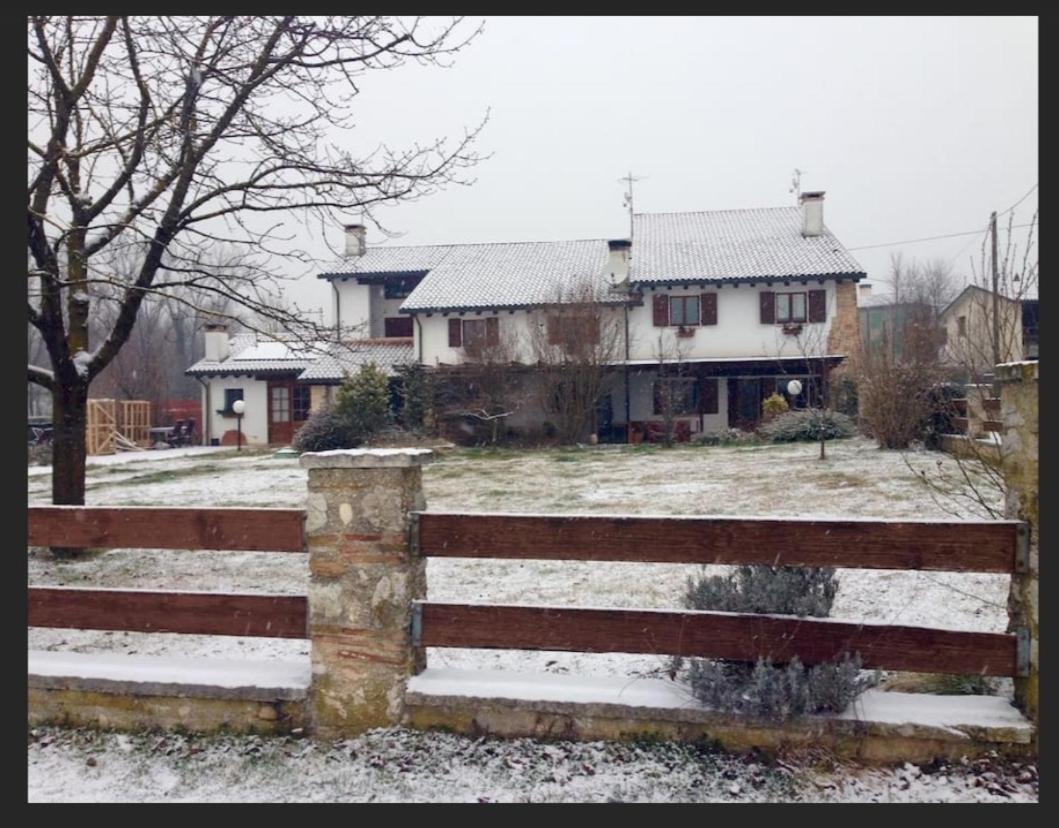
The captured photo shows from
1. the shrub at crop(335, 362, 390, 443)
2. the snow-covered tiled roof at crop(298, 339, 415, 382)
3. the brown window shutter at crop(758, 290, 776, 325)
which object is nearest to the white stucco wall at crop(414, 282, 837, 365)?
the brown window shutter at crop(758, 290, 776, 325)

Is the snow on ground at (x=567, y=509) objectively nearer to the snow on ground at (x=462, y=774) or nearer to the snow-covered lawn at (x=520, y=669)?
the snow-covered lawn at (x=520, y=669)

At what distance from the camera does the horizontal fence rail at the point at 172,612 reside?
3.77 meters

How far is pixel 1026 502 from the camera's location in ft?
10.7

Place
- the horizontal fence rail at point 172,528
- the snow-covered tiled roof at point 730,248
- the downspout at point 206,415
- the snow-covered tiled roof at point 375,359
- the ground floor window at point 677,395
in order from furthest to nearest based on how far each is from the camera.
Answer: the downspout at point 206,415
the snow-covered tiled roof at point 375,359
the snow-covered tiled roof at point 730,248
the ground floor window at point 677,395
the horizontal fence rail at point 172,528

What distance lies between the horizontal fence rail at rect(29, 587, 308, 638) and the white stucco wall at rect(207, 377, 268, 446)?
26460 millimetres

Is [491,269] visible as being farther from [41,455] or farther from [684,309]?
[41,455]

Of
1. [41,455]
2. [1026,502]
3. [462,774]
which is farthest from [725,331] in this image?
[462,774]

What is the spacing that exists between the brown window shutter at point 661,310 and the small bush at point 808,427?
6300 millimetres

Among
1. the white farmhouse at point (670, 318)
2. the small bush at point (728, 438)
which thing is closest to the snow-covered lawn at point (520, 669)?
the small bush at point (728, 438)

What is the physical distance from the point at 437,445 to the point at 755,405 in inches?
403

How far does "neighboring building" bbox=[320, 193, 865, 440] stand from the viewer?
24.5 m

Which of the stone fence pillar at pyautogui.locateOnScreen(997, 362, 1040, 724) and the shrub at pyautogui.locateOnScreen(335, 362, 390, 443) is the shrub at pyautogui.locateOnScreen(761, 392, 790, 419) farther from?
the stone fence pillar at pyautogui.locateOnScreen(997, 362, 1040, 724)

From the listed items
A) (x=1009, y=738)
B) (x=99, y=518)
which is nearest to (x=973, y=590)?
(x=1009, y=738)

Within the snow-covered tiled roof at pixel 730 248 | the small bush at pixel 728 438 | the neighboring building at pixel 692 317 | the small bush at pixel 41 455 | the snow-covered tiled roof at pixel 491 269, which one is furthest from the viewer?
the snow-covered tiled roof at pixel 491 269
